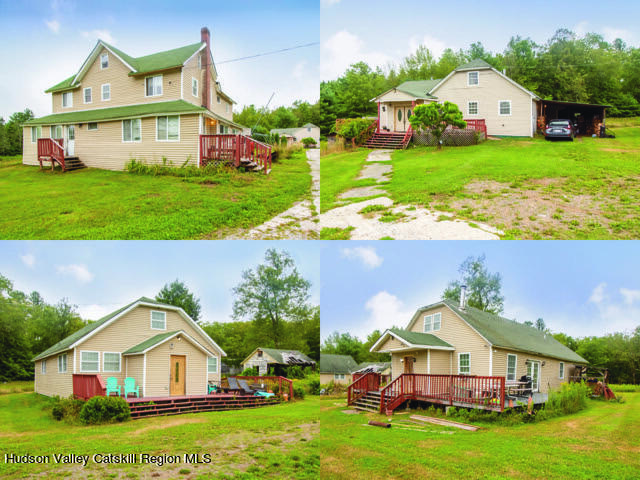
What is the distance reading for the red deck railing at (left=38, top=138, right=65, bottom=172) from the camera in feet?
79.3

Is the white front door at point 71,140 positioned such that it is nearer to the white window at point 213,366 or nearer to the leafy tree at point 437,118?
the white window at point 213,366

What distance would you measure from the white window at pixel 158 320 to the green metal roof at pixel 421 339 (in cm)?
1034

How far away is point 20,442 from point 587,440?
13477 mm

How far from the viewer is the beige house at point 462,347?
19.4 metres

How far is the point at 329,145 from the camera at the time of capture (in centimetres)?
3059

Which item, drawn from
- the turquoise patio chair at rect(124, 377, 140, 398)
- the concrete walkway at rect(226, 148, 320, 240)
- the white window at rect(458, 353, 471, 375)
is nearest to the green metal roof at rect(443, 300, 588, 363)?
the white window at rect(458, 353, 471, 375)

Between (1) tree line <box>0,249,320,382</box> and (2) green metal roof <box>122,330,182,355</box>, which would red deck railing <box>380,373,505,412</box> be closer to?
(2) green metal roof <box>122,330,182,355</box>

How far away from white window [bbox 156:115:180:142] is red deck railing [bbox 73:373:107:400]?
1076 cm

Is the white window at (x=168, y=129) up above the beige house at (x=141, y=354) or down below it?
above

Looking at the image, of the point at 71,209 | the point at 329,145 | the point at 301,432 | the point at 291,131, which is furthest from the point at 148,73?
the point at 291,131

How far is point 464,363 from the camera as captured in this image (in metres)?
20.2

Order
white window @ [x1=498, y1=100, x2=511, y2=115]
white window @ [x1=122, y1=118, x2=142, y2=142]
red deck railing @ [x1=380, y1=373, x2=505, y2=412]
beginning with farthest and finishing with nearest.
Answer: white window @ [x1=498, y1=100, x2=511, y2=115] < white window @ [x1=122, y1=118, x2=142, y2=142] < red deck railing @ [x1=380, y1=373, x2=505, y2=412]

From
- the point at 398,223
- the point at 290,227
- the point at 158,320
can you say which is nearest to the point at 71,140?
the point at 158,320

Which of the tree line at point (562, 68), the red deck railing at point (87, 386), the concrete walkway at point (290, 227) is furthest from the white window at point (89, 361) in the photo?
the tree line at point (562, 68)
